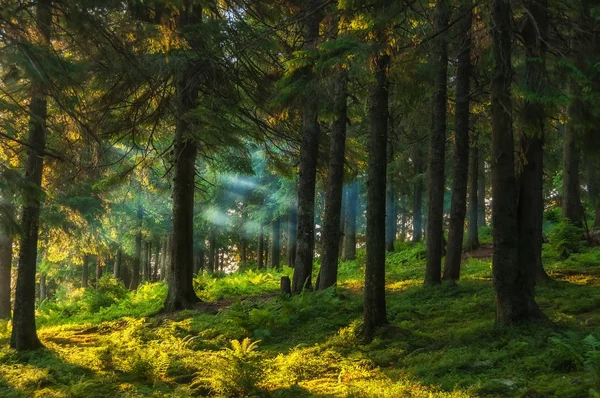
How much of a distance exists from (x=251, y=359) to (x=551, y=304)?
17.6ft

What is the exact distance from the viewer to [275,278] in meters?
18.6

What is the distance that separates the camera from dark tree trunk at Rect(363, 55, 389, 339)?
294 inches

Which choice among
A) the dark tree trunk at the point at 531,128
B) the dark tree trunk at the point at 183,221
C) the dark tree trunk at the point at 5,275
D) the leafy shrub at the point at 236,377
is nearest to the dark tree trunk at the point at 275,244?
the dark tree trunk at the point at 5,275

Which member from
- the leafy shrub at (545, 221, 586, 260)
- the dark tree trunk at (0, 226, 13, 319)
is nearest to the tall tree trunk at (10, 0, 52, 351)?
the dark tree trunk at (0, 226, 13, 319)

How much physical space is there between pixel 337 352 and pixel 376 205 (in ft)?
7.90

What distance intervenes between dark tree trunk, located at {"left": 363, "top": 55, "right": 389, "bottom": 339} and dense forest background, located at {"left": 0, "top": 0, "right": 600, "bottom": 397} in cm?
3

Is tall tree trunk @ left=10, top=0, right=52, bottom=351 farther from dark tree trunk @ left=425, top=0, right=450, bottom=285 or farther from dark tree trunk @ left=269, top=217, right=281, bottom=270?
dark tree trunk @ left=269, top=217, right=281, bottom=270

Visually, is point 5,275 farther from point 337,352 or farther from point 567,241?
point 567,241

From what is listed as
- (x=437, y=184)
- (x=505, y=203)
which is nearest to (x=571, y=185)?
(x=437, y=184)

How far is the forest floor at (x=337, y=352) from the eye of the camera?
520 centimetres

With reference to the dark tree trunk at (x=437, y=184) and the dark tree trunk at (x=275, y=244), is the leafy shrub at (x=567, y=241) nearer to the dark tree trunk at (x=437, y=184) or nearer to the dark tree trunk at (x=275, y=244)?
the dark tree trunk at (x=437, y=184)

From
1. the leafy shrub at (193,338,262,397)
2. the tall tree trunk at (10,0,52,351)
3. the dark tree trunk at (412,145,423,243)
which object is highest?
the dark tree trunk at (412,145,423,243)

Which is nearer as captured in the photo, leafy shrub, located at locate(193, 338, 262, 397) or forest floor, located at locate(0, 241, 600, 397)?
forest floor, located at locate(0, 241, 600, 397)

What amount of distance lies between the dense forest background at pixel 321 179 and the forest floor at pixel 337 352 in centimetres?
4
